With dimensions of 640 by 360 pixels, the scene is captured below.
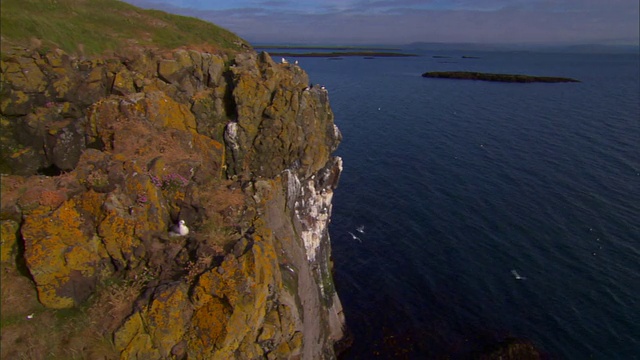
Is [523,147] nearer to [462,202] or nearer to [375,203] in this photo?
[462,202]

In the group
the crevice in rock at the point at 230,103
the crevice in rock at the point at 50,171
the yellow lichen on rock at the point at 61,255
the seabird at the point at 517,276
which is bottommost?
the seabird at the point at 517,276

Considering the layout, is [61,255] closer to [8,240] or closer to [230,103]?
[8,240]

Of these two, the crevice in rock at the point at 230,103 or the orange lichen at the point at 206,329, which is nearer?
the orange lichen at the point at 206,329

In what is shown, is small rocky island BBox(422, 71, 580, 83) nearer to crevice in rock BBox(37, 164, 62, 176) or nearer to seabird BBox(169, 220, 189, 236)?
seabird BBox(169, 220, 189, 236)

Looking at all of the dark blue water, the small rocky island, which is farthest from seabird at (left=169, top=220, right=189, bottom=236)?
the small rocky island

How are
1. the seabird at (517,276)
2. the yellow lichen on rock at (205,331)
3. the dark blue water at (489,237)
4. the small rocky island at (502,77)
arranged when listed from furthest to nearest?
the small rocky island at (502,77), the seabird at (517,276), the dark blue water at (489,237), the yellow lichen on rock at (205,331)

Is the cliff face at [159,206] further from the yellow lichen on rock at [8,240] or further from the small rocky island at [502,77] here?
the small rocky island at [502,77]

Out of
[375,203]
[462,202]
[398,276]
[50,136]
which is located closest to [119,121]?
[50,136]

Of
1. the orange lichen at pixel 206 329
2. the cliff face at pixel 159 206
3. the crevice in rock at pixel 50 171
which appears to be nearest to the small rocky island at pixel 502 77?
the cliff face at pixel 159 206
